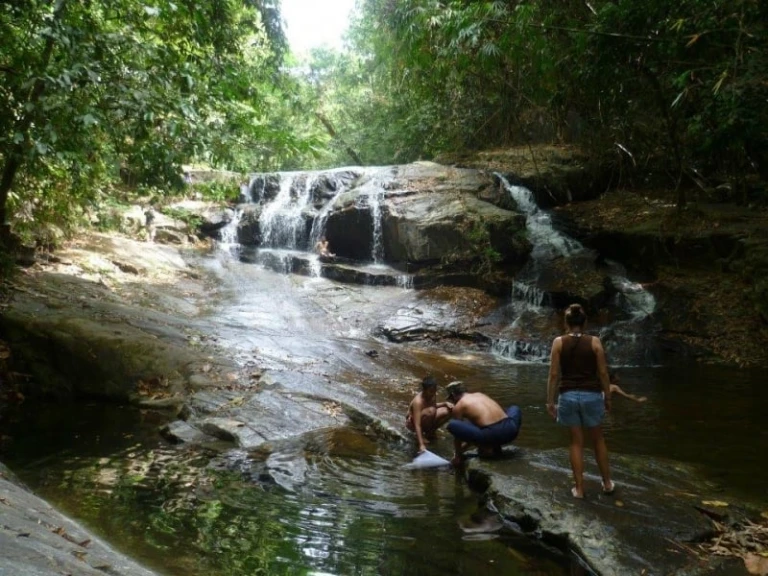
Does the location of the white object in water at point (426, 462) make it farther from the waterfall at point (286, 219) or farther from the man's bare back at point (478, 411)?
the waterfall at point (286, 219)

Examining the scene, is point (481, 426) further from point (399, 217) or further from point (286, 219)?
point (286, 219)

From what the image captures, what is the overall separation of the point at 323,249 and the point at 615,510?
1386 centimetres

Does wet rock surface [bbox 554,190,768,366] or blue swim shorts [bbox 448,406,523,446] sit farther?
wet rock surface [bbox 554,190,768,366]

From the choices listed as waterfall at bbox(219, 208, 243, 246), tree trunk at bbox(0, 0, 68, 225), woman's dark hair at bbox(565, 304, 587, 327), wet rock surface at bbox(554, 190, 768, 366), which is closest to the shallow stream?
wet rock surface at bbox(554, 190, 768, 366)

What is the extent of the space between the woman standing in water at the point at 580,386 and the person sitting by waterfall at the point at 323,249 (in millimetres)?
12994


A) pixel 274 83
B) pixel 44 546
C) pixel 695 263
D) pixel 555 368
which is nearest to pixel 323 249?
pixel 274 83

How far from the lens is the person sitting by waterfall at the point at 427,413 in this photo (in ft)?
22.1

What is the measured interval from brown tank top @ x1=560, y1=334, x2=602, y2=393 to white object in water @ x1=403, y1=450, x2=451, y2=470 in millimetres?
1948

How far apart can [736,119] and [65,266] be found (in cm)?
1244

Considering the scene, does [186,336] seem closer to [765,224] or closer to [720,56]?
[720,56]

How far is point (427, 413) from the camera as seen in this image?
22.6ft

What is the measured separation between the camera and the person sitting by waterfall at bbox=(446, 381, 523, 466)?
602 cm

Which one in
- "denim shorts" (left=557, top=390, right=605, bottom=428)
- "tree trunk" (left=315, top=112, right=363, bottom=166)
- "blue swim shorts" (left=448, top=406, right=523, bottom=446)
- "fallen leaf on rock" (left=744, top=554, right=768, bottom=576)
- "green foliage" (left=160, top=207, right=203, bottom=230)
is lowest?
"fallen leaf on rock" (left=744, top=554, right=768, bottom=576)

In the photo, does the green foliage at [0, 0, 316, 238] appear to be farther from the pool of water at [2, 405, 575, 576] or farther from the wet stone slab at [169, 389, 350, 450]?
the pool of water at [2, 405, 575, 576]
